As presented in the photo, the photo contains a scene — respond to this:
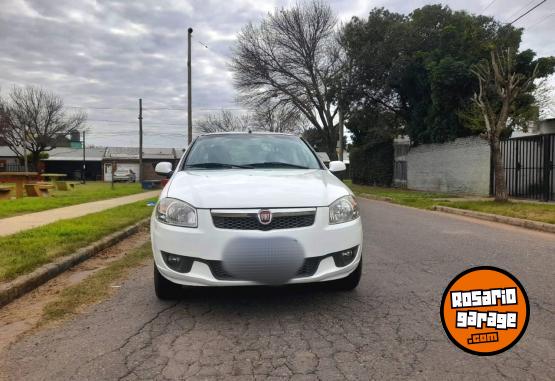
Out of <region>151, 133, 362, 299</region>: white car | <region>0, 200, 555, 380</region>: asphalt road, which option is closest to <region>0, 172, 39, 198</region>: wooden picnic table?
<region>0, 200, 555, 380</region>: asphalt road

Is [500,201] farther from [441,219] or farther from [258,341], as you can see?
[258,341]

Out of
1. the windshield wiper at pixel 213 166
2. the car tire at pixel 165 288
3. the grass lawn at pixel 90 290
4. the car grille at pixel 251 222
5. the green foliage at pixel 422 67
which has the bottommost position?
the grass lawn at pixel 90 290

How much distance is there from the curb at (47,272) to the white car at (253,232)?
1539 mm

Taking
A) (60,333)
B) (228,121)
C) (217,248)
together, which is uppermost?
(228,121)

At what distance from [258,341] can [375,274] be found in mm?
2366

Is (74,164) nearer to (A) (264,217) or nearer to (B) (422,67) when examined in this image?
(B) (422,67)

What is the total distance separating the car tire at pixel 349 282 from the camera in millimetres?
4413

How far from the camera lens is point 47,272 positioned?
212 inches

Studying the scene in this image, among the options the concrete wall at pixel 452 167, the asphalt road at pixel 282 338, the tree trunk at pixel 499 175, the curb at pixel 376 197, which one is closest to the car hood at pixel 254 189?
the asphalt road at pixel 282 338

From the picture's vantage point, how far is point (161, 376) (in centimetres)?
285

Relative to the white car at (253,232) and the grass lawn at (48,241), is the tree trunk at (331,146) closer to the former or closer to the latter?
the grass lawn at (48,241)

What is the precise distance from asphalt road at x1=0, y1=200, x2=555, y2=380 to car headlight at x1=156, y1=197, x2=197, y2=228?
0.80 metres

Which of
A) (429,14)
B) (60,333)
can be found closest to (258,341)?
(60,333)

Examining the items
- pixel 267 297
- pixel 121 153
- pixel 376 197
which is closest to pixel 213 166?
pixel 267 297
